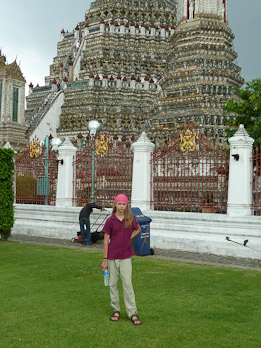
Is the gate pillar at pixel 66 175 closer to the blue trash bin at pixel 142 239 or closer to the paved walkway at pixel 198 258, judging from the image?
the paved walkway at pixel 198 258

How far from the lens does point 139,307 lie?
19.8ft

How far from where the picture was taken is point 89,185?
48.8 ft

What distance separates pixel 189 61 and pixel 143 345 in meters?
26.5

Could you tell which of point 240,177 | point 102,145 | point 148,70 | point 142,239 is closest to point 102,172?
point 102,145

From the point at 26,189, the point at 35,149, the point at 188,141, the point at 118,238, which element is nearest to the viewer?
the point at 118,238

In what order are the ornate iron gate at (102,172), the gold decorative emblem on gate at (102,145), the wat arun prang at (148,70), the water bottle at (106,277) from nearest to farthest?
the water bottle at (106,277)
the ornate iron gate at (102,172)
the gold decorative emblem on gate at (102,145)
the wat arun prang at (148,70)

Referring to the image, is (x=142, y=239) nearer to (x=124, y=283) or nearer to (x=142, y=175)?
(x=142, y=175)

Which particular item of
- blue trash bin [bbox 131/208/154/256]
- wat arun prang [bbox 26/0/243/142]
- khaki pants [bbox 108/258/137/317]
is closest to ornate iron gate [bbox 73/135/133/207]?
blue trash bin [bbox 131/208/154/256]

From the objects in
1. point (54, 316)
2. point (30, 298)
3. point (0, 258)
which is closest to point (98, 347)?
point (54, 316)

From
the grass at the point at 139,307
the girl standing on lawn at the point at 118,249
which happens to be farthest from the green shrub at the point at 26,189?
the girl standing on lawn at the point at 118,249

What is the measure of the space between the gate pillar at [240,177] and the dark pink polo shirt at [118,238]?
6.16 meters

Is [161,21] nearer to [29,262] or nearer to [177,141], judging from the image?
[177,141]

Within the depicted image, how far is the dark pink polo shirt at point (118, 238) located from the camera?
5.56m

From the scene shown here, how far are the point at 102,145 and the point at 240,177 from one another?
15.5 ft
